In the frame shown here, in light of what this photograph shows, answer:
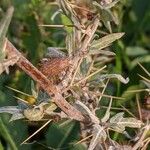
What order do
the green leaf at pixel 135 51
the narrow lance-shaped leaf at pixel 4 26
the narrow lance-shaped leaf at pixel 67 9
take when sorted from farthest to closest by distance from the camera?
the green leaf at pixel 135 51, the narrow lance-shaped leaf at pixel 67 9, the narrow lance-shaped leaf at pixel 4 26

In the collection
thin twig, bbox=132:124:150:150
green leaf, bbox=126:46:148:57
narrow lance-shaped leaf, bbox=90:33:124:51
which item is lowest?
green leaf, bbox=126:46:148:57

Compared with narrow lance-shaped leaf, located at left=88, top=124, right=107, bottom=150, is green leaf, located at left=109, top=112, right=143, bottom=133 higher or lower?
lower

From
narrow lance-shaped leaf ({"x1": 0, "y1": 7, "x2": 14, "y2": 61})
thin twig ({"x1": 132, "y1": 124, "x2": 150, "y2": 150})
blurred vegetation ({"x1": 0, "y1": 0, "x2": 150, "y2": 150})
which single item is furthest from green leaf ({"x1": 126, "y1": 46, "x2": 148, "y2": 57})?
narrow lance-shaped leaf ({"x1": 0, "y1": 7, "x2": 14, "y2": 61})

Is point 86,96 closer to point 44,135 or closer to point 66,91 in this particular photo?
point 66,91

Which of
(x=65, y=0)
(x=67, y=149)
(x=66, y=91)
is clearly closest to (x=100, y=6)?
(x=65, y=0)

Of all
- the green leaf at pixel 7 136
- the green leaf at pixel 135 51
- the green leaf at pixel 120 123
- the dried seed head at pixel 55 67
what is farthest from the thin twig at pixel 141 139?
the green leaf at pixel 135 51

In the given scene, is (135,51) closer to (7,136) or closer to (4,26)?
(7,136)

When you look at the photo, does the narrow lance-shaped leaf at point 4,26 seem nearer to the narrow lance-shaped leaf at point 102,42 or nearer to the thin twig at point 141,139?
the narrow lance-shaped leaf at point 102,42

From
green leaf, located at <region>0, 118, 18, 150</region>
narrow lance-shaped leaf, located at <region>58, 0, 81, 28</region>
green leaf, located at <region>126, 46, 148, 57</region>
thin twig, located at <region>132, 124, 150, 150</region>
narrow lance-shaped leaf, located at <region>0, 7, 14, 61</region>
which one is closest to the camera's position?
narrow lance-shaped leaf, located at <region>0, 7, 14, 61</region>

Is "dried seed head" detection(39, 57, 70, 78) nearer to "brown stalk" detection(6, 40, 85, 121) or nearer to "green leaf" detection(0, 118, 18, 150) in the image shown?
"brown stalk" detection(6, 40, 85, 121)

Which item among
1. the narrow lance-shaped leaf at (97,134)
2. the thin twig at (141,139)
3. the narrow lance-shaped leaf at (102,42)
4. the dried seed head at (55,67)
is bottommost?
the thin twig at (141,139)
